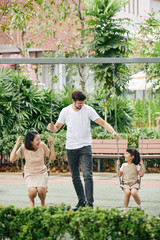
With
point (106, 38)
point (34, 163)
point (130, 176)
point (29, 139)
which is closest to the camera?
point (29, 139)

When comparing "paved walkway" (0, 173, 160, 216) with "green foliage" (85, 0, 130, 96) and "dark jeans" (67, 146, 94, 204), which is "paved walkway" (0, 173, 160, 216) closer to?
"dark jeans" (67, 146, 94, 204)

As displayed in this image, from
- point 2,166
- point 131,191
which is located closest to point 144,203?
point 131,191

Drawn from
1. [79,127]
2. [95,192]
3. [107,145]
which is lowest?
[95,192]

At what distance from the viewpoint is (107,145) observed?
41.8 feet

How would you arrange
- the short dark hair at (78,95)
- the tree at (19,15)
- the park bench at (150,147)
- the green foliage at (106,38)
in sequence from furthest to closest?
the green foliage at (106,38) → the park bench at (150,147) → the tree at (19,15) → the short dark hair at (78,95)

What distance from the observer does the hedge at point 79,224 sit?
5047mm

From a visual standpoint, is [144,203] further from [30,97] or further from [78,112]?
[30,97]

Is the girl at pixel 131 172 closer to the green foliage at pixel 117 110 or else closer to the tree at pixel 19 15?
the tree at pixel 19 15

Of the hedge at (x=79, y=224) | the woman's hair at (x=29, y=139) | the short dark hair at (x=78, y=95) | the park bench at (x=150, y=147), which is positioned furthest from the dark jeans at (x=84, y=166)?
the park bench at (x=150, y=147)

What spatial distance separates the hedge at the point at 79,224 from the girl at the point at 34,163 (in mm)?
1566

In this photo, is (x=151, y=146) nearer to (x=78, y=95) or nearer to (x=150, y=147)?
(x=150, y=147)

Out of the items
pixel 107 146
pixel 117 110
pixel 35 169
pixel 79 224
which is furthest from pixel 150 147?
pixel 79 224

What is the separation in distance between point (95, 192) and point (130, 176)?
2711 millimetres

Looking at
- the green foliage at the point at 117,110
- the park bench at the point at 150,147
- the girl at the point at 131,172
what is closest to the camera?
the girl at the point at 131,172
